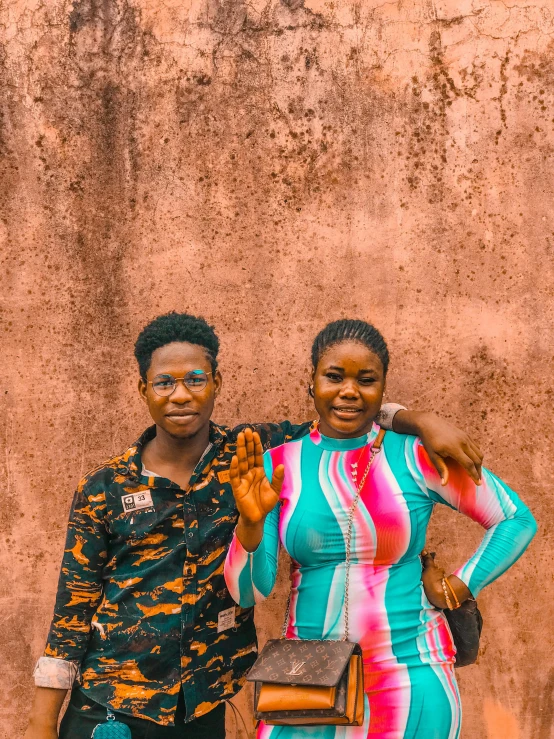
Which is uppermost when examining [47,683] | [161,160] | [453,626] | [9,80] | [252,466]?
[9,80]

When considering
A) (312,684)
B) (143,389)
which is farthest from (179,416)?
(312,684)

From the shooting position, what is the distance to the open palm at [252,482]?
7.42ft

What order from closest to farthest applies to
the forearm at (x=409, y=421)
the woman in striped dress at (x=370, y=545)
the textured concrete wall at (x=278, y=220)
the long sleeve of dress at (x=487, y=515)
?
the woman in striped dress at (x=370, y=545) → the long sleeve of dress at (x=487, y=515) → the forearm at (x=409, y=421) → the textured concrete wall at (x=278, y=220)

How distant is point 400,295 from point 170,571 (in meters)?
1.72

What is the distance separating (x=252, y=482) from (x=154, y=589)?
1.90ft

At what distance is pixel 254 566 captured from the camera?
2.38 m

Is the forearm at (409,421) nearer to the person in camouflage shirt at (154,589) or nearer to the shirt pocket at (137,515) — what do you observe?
the person in camouflage shirt at (154,589)

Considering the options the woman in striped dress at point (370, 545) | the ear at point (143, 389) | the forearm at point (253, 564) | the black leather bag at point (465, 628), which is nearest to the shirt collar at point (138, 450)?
the ear at point (143, 389)

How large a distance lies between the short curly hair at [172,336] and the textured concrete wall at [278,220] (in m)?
0.87

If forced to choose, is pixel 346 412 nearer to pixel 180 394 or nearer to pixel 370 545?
pixel 370 545

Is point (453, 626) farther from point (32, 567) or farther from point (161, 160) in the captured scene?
point (161, 160)

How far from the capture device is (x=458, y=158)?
360 centimetres

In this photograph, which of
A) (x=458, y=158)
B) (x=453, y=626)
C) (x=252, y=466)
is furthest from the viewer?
(x=458, y=158)

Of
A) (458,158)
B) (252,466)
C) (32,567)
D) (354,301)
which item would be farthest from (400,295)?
(32,567)
